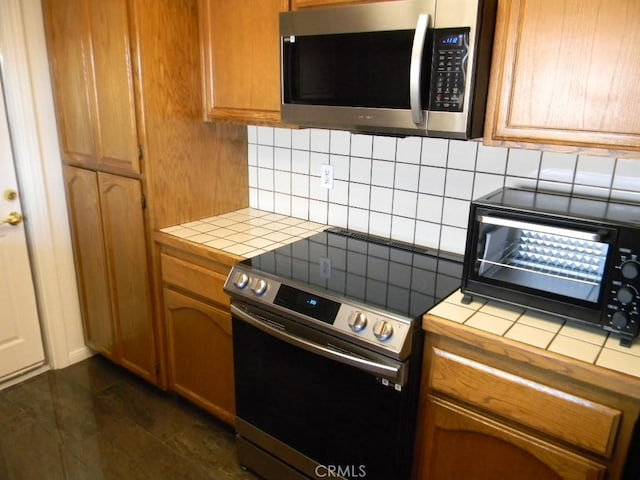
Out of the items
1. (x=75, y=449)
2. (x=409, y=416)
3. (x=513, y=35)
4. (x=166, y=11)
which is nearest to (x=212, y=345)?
(x=75, y=449)

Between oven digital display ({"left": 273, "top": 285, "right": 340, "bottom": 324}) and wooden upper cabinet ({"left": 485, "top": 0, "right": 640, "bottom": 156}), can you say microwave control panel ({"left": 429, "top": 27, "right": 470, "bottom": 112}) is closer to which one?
wooden upper cabinet ({"left": 485, "top": 0, "right": 640, "bottom": 156})

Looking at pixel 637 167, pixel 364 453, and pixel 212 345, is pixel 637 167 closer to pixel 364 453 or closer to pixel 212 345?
pixel 364 453

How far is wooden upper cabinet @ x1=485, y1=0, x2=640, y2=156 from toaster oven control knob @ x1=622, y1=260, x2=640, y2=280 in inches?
10.9

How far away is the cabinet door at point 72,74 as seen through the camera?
2.08 m

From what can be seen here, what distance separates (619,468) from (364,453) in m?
0.68

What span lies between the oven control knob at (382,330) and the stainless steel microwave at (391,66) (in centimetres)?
56

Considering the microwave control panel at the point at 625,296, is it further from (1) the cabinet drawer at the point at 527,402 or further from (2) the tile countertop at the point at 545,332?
(1) the cabinet drawer at the point at 527,402

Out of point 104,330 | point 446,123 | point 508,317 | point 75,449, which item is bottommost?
point 75,449

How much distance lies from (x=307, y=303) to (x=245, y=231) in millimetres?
702

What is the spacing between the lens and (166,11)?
192 cm

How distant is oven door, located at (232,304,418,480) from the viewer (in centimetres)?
144
